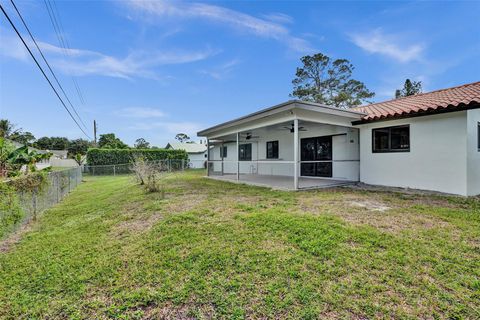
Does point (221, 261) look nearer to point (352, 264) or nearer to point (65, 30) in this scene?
point (352, 264)

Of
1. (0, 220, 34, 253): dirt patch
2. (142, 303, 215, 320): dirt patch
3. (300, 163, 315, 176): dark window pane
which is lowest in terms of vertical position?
(0, 220, 34, 253): dirt patch

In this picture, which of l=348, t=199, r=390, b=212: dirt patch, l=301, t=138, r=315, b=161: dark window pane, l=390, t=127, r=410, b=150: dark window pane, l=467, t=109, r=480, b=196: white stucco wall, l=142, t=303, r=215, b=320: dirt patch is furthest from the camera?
l=301, t=138, r=315, b=161: dark window pane

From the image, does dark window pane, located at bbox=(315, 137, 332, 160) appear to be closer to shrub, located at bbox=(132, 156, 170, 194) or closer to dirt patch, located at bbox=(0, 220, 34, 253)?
shrub, located at bbox=(132, 156, 170, 194)

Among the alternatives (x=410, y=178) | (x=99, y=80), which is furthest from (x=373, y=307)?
(x=99, y=80)

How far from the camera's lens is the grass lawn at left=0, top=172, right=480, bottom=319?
236 cm

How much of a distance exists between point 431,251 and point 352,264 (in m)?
1.25

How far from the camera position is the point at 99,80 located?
59.5ft

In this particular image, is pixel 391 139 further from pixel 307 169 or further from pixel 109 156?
pixel 109 156

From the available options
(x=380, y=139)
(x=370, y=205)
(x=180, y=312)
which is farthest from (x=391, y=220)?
(x=380, y=139)

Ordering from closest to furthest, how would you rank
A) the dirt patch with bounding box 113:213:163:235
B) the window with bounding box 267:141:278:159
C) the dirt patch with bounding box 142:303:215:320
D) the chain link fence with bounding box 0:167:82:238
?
the dirt patch with bounding box 142:303:215:320 < the dirt patch with bounding box 113:213:163:235 < the chain link fence with bounding box 0:167:82:238 < the window with bounding box 267:141:278:159

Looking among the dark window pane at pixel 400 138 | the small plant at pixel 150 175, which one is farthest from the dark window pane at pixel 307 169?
the small plant at pixel 150 175

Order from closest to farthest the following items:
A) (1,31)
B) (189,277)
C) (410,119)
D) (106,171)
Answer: (189,277), (1,31), (410,119), (106,171)

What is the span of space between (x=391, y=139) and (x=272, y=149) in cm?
738

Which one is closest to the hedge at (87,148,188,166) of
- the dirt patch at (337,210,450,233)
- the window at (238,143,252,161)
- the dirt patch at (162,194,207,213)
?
the window at (238,143,252,161)
